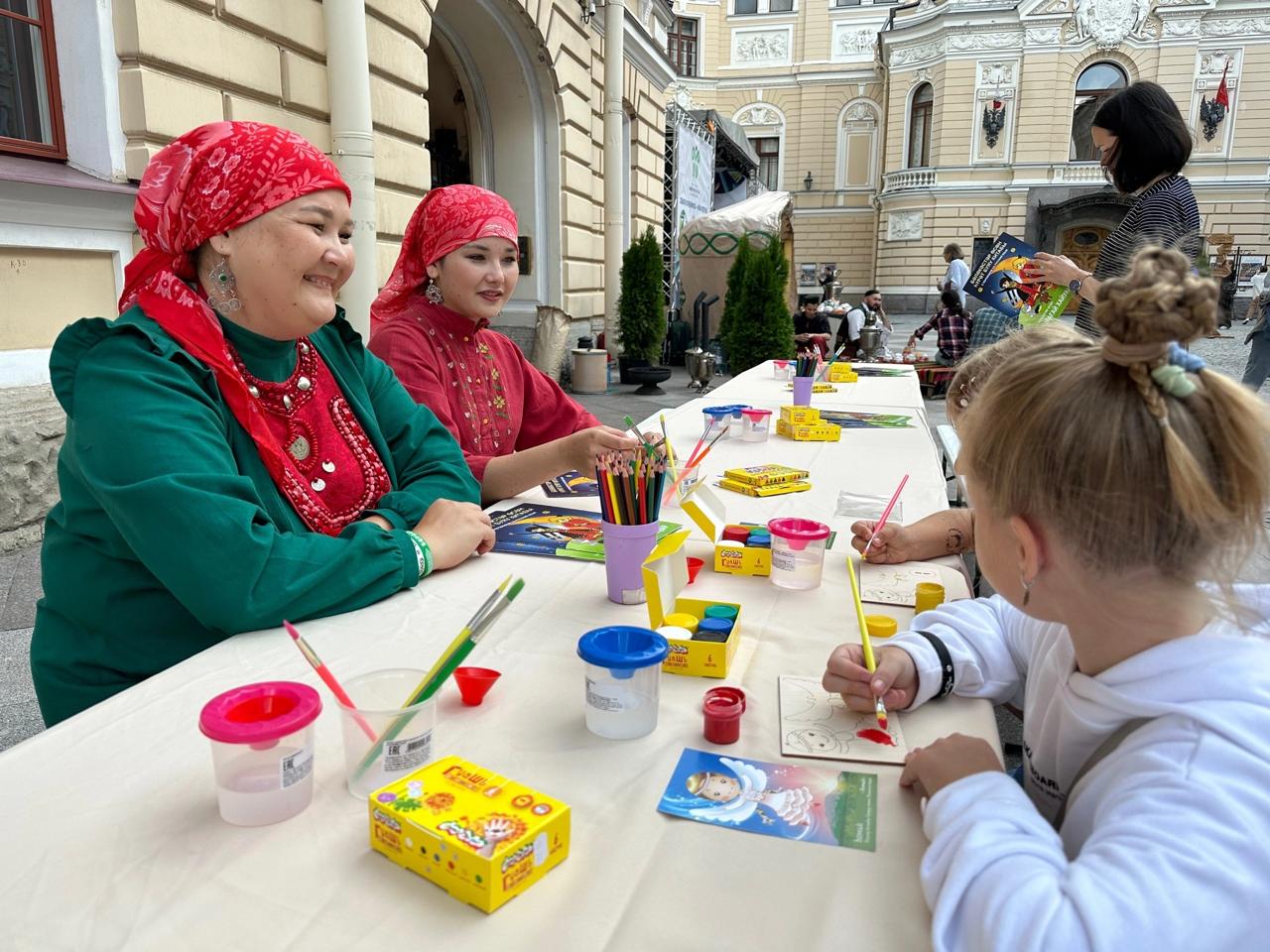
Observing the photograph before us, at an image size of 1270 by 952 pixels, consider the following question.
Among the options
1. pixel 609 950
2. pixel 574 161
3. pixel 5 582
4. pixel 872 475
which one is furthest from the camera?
pixel 574 161

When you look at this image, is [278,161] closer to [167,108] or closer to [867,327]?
[167,108]

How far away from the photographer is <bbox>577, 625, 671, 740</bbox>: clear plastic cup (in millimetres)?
982

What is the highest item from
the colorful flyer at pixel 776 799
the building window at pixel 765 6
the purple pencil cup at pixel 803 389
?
the building window at pixel 765 6

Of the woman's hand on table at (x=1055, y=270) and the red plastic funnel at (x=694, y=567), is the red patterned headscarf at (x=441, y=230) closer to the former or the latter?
the red plastic funnel at (x=694, y=567)

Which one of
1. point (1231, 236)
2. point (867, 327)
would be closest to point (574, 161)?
point (867, 327)

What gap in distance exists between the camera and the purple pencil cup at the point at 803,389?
3393 mm

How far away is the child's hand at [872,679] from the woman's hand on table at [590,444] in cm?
90

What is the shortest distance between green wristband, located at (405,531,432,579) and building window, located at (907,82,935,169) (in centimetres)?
2611

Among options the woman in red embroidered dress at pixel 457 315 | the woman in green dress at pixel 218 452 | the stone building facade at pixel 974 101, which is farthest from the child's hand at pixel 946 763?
the stone building facade at pixel 974 101

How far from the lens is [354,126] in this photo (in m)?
5.14

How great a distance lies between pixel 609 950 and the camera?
0.70 m

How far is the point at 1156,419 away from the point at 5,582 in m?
3.68

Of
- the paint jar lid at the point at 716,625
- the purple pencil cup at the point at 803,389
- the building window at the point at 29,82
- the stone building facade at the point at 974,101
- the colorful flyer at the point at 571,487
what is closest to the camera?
the paint jar lid at the point at 716,625

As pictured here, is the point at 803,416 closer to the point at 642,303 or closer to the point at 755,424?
the point at 755,424
